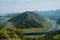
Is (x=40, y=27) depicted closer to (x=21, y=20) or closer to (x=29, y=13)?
(x=21, y=20)

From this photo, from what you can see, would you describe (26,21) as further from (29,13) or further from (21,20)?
(29,13)

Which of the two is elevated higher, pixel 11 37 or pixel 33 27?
pixel 11 37

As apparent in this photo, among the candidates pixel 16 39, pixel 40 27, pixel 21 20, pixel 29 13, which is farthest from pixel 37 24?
pixel 16 39

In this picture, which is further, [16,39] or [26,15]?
[26,15]

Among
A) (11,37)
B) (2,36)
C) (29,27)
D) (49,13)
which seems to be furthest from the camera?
(49,13)

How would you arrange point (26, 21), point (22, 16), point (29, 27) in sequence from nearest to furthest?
point (29, 27)
point (26, 21)
point (22, 16)

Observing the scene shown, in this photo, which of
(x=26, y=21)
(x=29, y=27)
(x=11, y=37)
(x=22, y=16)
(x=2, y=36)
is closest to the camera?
(x=2, y=36)

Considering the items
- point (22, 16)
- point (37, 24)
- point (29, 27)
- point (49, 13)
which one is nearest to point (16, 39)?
point (29, 27)

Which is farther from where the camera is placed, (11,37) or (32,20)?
(32,20)

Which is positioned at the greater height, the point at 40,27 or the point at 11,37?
the point at 11,37
